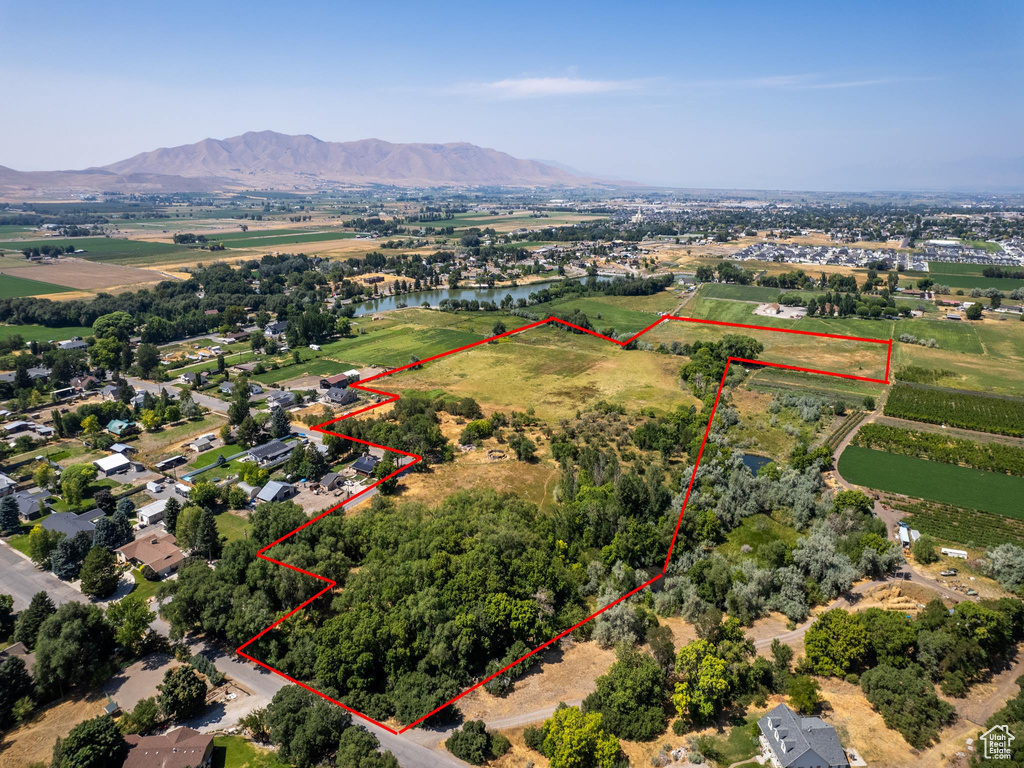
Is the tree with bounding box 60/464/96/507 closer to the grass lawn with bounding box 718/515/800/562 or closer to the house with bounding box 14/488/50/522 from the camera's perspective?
the house with bounding box 14/488/50/522

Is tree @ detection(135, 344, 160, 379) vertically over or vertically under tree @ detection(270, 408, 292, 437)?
over

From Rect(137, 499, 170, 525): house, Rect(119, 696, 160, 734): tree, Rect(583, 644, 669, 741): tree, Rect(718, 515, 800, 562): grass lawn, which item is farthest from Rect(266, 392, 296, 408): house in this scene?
Rect(718, 515, 800, 562): grass lawn

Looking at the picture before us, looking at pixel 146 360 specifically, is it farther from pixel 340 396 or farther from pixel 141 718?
pixel 141 718

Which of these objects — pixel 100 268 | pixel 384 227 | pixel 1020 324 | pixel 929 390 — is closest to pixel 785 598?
pixel 929 390

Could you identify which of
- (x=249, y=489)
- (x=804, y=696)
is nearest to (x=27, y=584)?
(x=249, y=489)

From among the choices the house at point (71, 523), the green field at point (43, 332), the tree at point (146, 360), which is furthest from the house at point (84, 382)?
the house at point (71, 523)

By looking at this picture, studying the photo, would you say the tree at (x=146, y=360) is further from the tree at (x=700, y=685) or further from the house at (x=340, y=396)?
the tree at (x=700, y=685)

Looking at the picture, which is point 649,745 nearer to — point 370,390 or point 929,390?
point 370,390
